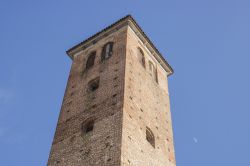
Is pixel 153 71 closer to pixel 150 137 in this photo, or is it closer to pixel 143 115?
pixel 143 115

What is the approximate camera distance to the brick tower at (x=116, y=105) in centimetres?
1186

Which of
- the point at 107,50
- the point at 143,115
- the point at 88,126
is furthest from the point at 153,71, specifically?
the point at 88,126

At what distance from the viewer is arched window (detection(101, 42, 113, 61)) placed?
55.1 feet

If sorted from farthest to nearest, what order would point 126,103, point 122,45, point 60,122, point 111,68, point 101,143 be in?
point 122,45, point 111,68, point 60,122, point 126,103, point 101,143

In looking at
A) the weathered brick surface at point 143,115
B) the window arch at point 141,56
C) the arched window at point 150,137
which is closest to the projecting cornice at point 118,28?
the weathered brick surface at point 143,115

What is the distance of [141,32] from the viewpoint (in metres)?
18.5

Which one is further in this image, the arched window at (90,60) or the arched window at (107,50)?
the arched window at (90,60)

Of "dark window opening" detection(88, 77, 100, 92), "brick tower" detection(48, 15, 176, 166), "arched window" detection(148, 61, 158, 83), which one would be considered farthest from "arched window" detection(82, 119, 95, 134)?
"arched window" detection(148, 61, 158, 83)

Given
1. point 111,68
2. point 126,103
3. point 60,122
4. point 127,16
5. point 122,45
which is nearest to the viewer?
point 126,103

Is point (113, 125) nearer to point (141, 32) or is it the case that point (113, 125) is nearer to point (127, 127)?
point (127, 127)

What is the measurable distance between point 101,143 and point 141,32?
26.4ft

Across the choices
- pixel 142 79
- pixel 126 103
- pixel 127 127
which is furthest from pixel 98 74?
pixel 127 127

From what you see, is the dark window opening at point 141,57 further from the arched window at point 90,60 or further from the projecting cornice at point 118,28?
the arched window at point 90,60

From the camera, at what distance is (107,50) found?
17.4 meters
